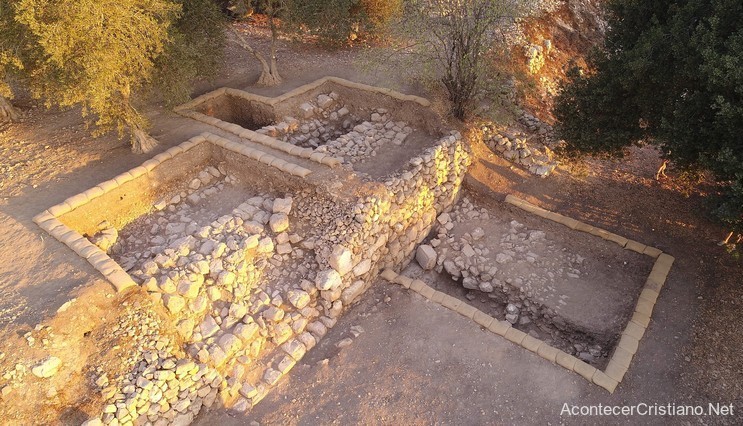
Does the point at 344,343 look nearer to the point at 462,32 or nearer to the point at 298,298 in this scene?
the point at 298,298

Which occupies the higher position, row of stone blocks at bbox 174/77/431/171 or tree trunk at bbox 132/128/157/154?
row of stone blocks at bbox 174/77/431/171

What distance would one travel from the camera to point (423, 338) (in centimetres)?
923

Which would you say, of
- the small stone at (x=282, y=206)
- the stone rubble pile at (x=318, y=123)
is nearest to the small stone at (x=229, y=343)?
the small stone at (x=282, y=206)

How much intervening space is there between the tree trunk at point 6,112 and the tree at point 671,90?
1443 cm

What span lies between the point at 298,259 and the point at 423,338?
3203 mm

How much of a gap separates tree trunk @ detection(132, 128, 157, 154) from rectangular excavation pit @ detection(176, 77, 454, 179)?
161 centimetres

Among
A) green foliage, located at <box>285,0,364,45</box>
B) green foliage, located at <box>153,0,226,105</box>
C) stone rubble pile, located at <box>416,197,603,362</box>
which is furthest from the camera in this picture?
green foliage, located at <box>285,0,364,45</box>

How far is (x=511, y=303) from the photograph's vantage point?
34.9 ft

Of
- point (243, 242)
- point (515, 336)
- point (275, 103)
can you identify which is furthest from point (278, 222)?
point (515, 336)

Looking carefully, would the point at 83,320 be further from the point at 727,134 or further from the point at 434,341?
the point at 727,134

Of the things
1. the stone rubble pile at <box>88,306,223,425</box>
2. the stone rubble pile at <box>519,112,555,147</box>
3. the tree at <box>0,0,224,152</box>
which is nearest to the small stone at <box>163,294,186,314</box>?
the stone rubble pile at <box>88,306,223,425</box>

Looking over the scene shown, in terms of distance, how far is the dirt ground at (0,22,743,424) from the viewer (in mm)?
8000

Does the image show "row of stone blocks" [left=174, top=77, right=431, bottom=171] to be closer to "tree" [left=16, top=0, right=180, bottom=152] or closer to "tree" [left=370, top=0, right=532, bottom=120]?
"tree" [left=370, top=0, right=532, bottom=120]

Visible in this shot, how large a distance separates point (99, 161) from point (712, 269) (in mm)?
14137
